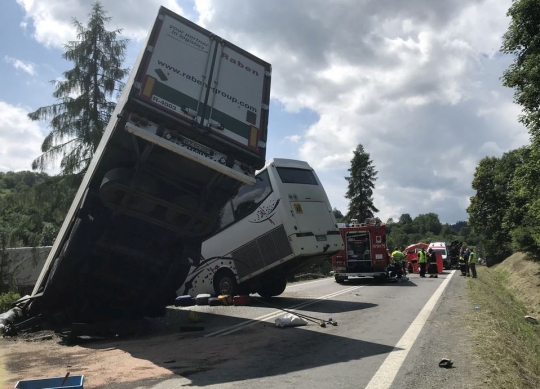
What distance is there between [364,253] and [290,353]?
13.1 meters

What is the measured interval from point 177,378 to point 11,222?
609 inches

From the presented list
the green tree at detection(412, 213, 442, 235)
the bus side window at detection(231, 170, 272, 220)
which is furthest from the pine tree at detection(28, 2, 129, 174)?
the green tree at detection(412, 213, 442, 235)

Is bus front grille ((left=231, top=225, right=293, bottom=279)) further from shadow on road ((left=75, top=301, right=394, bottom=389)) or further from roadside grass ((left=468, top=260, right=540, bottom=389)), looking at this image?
roadside grass ((left=468, top=260, right=540, bottom=389))

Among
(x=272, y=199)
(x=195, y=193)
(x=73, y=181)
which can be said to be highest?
(x=73, y=181)

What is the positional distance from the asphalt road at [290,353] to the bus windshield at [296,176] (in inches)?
142

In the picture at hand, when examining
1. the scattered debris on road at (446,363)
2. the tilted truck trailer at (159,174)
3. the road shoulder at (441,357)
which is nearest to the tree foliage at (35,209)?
the tilted truck trailer at (159,174)

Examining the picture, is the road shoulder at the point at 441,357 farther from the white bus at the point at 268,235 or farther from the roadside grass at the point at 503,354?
the white bus at the point at 268,235

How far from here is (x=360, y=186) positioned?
5953 centimetres

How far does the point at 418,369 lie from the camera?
4.67 metres

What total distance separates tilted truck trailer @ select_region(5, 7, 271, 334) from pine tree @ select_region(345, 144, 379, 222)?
51607 mm

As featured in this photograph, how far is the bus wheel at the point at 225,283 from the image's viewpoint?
37.5 ft

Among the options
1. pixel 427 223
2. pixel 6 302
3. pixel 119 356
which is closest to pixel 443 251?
pixel 6 302

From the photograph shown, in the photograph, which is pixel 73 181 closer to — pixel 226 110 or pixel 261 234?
pixel 261 234

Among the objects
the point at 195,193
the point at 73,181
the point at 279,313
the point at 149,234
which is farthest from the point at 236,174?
the point at 73,181
